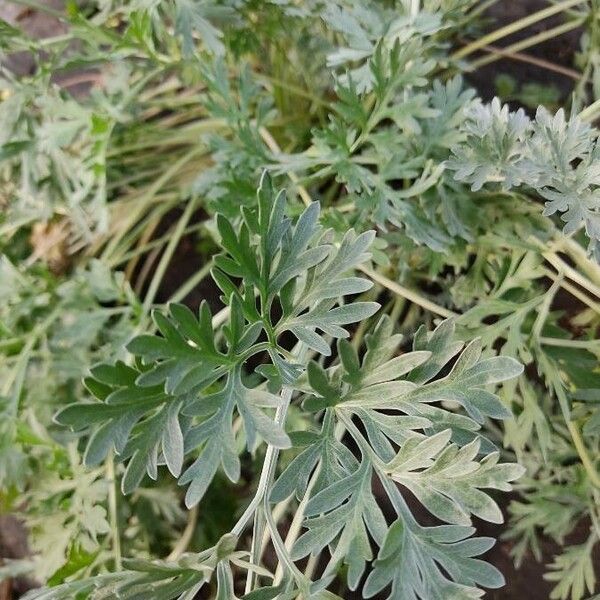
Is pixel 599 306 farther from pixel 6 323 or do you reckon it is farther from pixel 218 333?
pixel 6 323

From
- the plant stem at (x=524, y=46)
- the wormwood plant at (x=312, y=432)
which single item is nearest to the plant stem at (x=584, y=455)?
the wormwood plant at (x=312, y=432)

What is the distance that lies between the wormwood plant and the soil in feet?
1.60

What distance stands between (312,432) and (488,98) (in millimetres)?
754

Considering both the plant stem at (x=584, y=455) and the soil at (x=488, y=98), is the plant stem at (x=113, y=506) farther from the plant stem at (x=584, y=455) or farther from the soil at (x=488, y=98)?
the plant stem at (x=584, y=455)

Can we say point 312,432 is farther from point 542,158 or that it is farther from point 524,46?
point 524,46

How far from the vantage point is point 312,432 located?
1.91ft

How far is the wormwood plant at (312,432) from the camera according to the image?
1.77 feet

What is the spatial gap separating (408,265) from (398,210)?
14 cm

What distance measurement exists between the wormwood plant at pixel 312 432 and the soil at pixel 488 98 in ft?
1.60

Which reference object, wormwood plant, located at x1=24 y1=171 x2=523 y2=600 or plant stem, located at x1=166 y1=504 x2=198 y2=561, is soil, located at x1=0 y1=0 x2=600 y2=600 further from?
wormwood plant, located at x1=24 y1=171 x2=523 y2=600

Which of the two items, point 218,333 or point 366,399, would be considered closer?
point 366,399

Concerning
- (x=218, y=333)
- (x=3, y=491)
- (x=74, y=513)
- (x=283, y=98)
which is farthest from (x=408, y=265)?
(x=3, y=491)

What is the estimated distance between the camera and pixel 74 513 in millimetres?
887

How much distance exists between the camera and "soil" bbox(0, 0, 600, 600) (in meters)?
1.00
